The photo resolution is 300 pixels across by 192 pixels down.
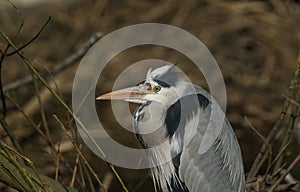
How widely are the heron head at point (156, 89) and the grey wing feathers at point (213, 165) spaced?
0.15 meters

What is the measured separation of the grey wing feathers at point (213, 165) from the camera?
2947 mm

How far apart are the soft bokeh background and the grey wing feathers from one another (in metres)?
2.64

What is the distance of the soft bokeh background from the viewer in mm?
5863

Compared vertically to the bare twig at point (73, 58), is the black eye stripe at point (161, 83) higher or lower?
lower

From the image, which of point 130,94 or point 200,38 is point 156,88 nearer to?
point 130,94

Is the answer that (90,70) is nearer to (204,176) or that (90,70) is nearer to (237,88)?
(237,88)

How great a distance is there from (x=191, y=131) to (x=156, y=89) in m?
0.20

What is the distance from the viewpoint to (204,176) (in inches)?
118

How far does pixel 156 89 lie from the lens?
2928mm

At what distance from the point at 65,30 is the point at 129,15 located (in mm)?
543

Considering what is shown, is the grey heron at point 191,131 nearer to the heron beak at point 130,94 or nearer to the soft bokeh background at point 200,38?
the heron beak at point 130,94

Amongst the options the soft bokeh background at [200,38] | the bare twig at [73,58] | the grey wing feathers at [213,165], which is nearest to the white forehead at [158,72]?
the grey wing feathers at [213,165]

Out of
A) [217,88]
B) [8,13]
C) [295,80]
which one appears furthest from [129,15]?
[295,80]

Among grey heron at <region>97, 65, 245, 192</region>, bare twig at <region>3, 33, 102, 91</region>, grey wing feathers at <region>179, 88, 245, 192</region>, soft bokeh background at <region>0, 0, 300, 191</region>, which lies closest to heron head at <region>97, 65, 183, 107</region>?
grey heron at <region>97, 65, 245, 192</region>
